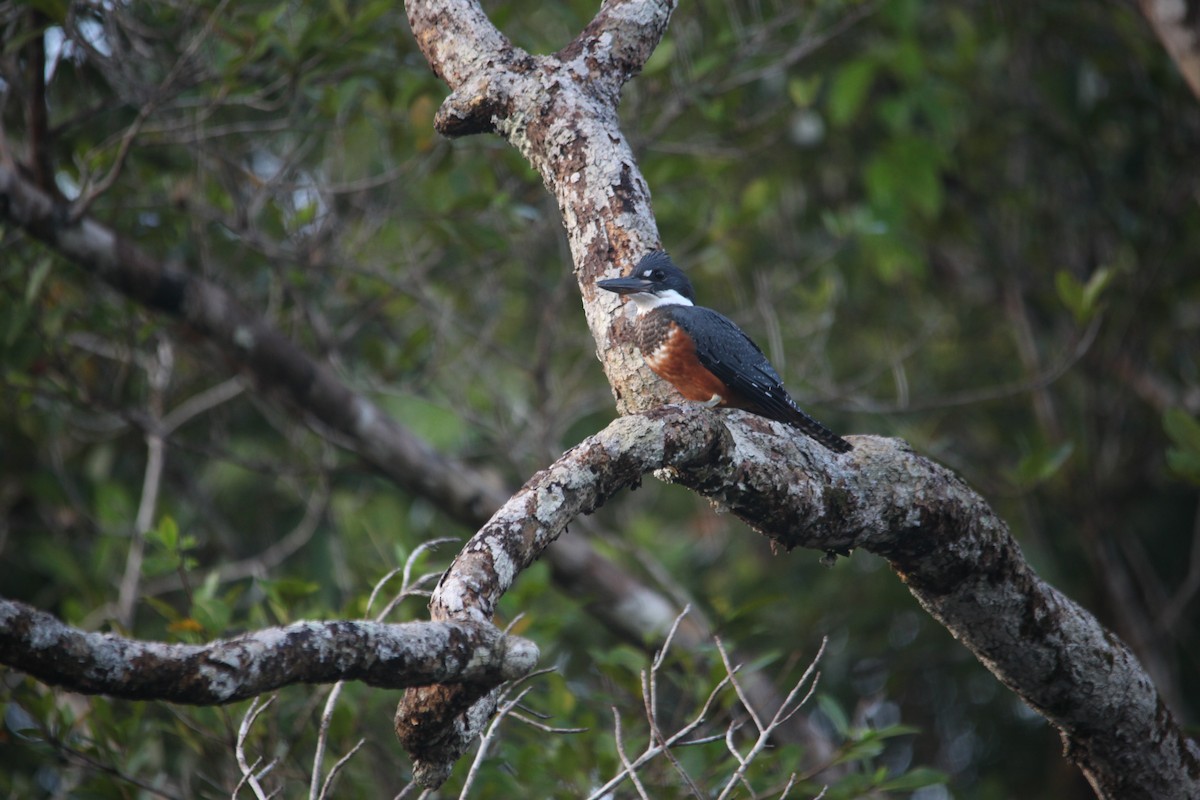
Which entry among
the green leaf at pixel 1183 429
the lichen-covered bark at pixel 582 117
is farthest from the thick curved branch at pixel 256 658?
the green leaf at pixel 1183 429

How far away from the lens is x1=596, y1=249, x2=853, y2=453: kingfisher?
116 inches

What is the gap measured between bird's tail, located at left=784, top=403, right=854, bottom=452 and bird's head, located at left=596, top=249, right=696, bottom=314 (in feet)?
1.82

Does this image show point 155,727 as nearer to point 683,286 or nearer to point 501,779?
point 501,779

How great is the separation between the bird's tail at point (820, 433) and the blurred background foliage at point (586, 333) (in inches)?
33.1

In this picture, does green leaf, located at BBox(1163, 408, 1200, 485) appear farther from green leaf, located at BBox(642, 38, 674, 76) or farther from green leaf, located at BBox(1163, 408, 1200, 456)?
green leaf, located at BBox(642, 38, 674, 76)

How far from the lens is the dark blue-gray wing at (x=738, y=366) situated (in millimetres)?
3562

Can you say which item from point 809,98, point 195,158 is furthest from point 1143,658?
point 195,158

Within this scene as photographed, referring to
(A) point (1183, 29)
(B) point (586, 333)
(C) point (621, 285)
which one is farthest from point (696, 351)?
(B) point (586, 333)

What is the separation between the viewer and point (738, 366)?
3689mm

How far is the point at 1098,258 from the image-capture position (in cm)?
706

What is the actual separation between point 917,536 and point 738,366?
1.12 meters

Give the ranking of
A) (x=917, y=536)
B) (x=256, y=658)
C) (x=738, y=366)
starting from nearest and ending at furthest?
1. (x=256, y=658)
2. (x=917, y=536)
3. (x=738, y=366)

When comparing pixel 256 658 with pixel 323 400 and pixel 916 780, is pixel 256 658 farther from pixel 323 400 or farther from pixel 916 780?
pixel 323 400

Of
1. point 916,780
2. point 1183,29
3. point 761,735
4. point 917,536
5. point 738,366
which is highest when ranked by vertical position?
point 1183,29
